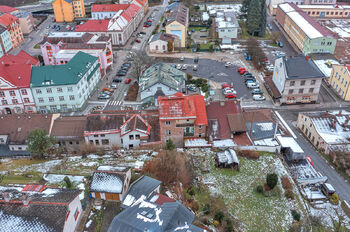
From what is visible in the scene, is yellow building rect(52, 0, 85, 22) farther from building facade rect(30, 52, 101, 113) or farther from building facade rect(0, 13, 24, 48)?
building facade rect(30, 52, 101, 113)

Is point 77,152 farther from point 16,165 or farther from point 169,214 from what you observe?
point 169,214

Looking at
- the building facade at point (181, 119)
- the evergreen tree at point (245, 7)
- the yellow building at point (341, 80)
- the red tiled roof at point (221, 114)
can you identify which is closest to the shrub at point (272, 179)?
the red tiled roof at point (221, 114)

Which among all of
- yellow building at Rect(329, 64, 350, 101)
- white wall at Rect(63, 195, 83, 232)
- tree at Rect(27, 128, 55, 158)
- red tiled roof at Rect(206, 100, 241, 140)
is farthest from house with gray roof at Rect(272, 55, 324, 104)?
white wall at Rect(63, 195, 83, 232)

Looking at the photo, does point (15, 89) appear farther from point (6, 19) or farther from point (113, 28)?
point (6, 19)

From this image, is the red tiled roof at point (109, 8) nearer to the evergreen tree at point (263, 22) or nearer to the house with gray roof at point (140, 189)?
the evergreen tree at point (263, 22)

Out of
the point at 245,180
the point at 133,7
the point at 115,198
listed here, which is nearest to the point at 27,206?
the point at 115,198

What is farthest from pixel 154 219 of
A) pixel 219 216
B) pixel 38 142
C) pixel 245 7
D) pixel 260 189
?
pixel 245 7
